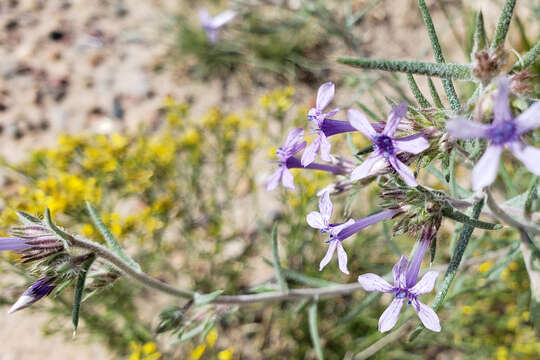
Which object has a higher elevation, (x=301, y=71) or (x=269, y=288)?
(x=269, y=288)

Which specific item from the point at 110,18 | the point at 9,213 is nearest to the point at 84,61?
the point at 110,18

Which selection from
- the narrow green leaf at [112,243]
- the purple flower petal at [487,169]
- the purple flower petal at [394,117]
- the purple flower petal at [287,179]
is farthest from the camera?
the narrow green leaf at [112,243]

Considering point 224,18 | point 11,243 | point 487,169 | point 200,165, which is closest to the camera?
point 487,169

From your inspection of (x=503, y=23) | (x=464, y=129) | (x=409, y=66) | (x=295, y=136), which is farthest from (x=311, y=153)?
(x=503, y=23)

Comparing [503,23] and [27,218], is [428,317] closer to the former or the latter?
[503,23]

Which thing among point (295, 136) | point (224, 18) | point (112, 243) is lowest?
point (112, 243)

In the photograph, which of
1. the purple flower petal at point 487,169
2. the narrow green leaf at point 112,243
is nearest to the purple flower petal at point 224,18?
the narrow green leaf at point 112,243

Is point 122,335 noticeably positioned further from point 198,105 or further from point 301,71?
point 301,71

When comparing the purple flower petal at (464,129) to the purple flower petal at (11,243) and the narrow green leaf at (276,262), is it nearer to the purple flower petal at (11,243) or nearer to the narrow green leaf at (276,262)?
the narrow green leaf at (276,262)
